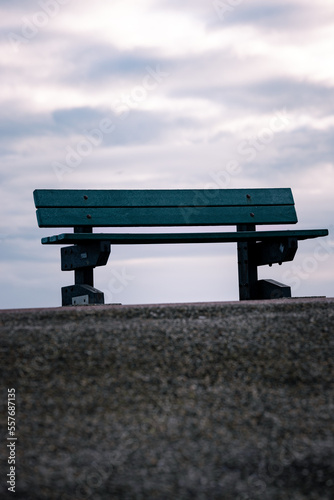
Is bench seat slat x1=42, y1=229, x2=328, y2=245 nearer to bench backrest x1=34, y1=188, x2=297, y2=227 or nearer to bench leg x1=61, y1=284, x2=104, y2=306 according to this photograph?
bench backrest x1=34, y1=188, x2=297, y2=227

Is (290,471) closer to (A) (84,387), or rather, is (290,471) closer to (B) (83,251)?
(A) (84,387)

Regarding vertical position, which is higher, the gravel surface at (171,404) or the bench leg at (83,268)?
the bench leg at (83,268)

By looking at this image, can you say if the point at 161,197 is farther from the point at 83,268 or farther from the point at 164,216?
the point at 83,268

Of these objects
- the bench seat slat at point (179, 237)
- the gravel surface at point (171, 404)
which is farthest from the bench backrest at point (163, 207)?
the gravel surface at point (171, 404)

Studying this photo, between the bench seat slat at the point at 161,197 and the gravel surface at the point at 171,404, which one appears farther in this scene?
the bench seat slat at the point at 161,197

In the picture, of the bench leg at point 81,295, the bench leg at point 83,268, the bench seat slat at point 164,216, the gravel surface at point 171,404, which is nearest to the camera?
the gravel surface at point 171,404

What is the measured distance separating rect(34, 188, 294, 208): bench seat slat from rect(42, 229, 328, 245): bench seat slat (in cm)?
54

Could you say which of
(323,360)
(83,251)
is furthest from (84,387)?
(83,251)

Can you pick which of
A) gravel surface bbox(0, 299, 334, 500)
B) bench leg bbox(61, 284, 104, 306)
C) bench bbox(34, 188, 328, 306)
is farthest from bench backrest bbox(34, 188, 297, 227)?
gravel surface bbox(0, 299, 334, 500)

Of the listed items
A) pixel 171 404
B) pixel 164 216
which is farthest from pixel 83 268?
pixel 171 404

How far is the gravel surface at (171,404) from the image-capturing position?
3.19 meters

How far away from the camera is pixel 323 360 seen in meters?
4.62

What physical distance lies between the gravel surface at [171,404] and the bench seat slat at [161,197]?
3280mm

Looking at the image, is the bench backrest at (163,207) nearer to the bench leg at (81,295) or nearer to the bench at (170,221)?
the bench at (170,221)
